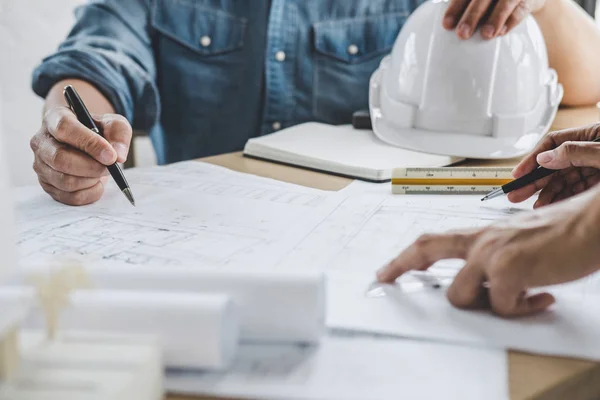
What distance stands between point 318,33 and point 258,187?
68 centimetres

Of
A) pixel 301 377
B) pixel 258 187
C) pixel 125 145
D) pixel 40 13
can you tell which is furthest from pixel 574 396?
pixel 40 13

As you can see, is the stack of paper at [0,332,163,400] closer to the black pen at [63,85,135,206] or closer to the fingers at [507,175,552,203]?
the black pen at [63,85,135,206]

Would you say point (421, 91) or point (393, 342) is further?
point (421, 91)

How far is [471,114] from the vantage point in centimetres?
116

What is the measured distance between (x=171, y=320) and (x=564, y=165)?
59 centimetres

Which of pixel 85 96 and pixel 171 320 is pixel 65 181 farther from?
pixel 171 320

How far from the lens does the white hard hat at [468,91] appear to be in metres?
1.14

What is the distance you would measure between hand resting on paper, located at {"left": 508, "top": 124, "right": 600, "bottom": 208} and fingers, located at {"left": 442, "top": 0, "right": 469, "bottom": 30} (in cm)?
28

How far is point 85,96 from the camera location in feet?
4.06

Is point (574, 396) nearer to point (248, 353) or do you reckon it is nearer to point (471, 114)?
point (248, 353)

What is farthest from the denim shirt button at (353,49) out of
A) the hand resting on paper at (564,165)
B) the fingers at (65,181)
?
the fingers at (65,181)

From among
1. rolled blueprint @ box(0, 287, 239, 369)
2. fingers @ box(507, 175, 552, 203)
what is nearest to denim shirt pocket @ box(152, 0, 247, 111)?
fingers @ box(507, 175, 552, 203)

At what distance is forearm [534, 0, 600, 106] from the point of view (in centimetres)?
158

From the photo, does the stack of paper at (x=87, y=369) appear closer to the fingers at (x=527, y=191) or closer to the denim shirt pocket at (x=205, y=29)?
the fingers at (x=527, y=191)
